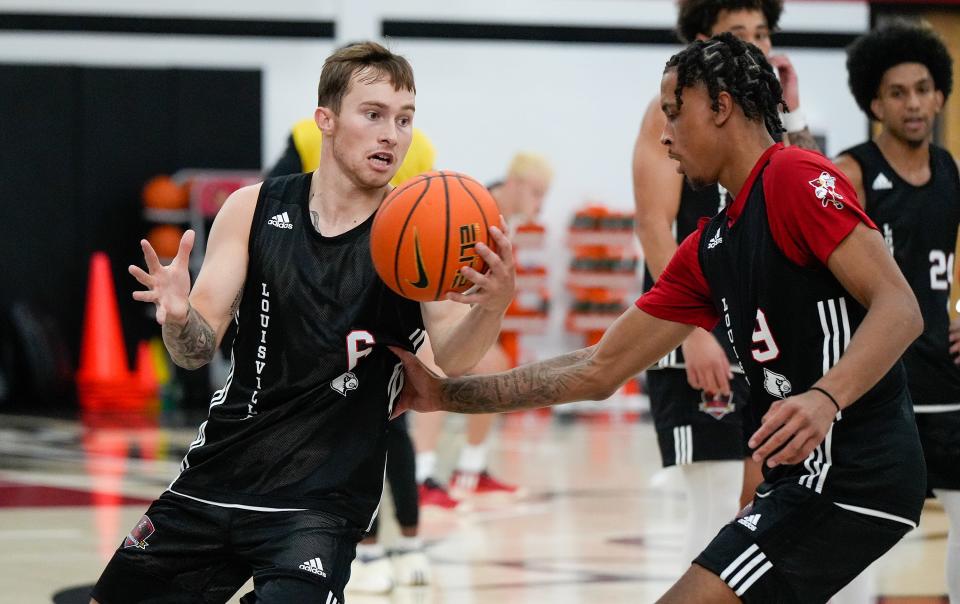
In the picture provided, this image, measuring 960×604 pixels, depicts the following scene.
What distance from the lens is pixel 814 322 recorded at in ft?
10.1

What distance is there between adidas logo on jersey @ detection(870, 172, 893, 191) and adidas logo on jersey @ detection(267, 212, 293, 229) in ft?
6.64

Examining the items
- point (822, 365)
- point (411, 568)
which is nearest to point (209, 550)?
point (822, 365)

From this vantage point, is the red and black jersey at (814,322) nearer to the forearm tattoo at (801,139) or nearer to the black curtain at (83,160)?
the forearm tattoo at (801,139)

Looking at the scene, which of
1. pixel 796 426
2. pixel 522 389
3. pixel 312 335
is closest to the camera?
pixel 796 426

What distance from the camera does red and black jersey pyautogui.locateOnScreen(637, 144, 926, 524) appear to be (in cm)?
302

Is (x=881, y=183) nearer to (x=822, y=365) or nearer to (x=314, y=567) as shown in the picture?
(x=822, y=365)

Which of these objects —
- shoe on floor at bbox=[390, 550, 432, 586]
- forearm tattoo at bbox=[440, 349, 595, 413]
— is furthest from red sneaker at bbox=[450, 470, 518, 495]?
forearm tattoo at bbox=[440, 349, 595, 413]

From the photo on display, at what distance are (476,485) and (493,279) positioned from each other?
5.63m

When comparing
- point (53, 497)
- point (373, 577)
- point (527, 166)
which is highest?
point (527, 166)

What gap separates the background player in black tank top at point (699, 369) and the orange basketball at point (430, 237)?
1.22 metres

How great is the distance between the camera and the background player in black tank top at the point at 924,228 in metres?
4.40

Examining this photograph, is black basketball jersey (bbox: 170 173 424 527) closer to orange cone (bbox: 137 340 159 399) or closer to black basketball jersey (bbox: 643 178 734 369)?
black basketball jersey (bbox: 643 178 734 369)

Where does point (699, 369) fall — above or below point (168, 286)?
below

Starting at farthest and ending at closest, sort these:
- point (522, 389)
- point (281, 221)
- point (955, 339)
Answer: point (955, 339) → point (522, 389) → point (281, 221)
